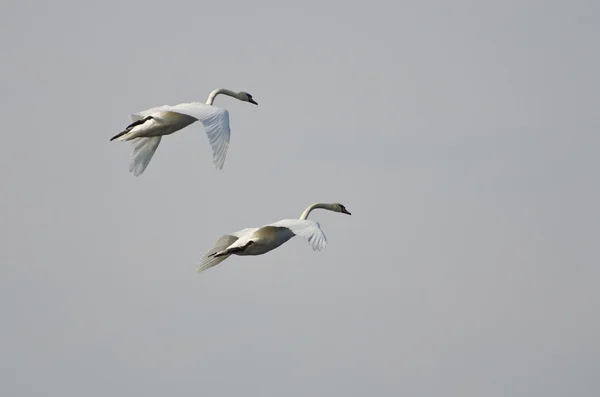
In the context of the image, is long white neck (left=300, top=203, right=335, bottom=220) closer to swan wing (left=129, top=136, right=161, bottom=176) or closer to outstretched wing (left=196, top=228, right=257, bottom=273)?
outstretched wing (left=196, top=228, right=257, bottom=273)

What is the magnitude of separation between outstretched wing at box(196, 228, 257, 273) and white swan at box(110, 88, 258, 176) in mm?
2625

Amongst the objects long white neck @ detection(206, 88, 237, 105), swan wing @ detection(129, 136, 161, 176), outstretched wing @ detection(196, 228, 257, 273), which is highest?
long white neck @ detection(206, 88, 237, 105)

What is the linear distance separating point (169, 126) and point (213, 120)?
2.46 meters

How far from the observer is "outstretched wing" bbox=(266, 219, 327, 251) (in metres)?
41.2

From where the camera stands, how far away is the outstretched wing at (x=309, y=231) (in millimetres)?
41156

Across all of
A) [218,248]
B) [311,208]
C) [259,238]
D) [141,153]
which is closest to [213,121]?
[259,238]

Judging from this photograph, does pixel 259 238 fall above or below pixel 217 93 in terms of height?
below

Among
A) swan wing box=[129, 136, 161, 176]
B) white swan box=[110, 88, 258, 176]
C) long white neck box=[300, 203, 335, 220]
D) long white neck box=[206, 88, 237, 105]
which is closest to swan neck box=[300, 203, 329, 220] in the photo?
long white neck box=[300, 203, 335, 220]

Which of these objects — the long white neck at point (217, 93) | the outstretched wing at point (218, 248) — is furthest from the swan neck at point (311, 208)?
the long white neck at point (217, 93)

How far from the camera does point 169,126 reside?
46406 millimetres

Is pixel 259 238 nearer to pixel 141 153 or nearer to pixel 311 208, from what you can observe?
pixel 311 208

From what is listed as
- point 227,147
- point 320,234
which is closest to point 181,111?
point 227,147

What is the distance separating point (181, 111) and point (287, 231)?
148 inches

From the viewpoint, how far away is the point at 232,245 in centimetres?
4450
